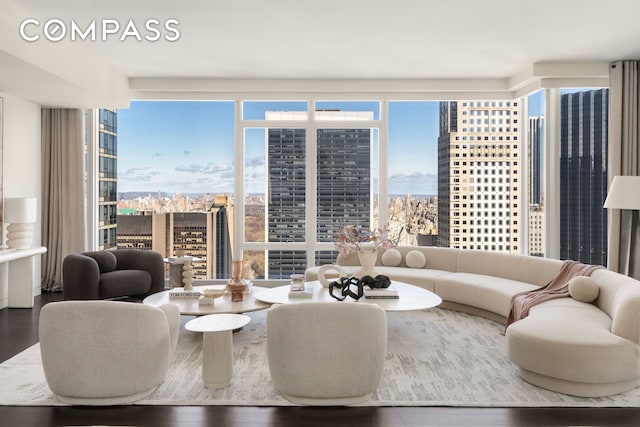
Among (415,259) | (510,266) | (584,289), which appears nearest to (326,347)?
(584,289)

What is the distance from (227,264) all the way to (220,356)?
4020 millimetres

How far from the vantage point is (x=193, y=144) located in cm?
729

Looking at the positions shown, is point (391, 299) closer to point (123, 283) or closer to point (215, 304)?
point (215, 304)

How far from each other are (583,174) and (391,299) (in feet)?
12.1

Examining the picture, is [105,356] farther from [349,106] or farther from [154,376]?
[349,106]

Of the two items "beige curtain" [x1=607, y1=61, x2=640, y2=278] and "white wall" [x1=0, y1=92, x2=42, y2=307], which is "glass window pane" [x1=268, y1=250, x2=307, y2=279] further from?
"beige curtain" [x1=607, y1=61, x2=640, y2=278]

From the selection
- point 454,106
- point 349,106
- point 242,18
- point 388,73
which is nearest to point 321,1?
point 242,18

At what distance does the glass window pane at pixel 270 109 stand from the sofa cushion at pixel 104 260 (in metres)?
2.70

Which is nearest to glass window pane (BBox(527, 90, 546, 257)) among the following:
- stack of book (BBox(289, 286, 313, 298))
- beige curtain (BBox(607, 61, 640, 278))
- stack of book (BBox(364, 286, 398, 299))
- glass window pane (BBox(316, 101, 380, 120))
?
beige curtain (BBox(607, 61, 640, 278))

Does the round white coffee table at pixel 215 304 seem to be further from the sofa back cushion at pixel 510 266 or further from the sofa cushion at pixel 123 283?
the sofa back cushion at pixel 510 266

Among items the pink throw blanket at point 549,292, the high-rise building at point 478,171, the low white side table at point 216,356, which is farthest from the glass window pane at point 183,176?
the pink throw blanket at point 549,292

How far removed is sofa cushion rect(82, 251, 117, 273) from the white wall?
102cm

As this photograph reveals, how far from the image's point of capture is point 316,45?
17.7 feet

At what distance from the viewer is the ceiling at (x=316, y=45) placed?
4.35 m
